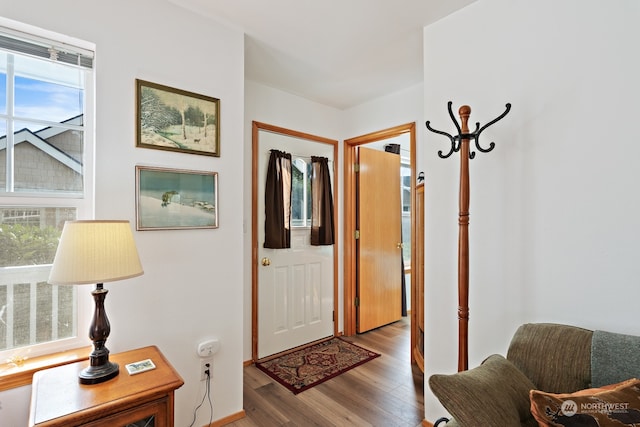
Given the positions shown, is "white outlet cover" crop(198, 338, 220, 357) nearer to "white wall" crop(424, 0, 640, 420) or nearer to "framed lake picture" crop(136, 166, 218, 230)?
"framed lake picture" crop(136, 166, 218, 230)

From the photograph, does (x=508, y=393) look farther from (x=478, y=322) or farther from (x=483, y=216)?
(x=483, y=216)

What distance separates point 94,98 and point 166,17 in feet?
2.05

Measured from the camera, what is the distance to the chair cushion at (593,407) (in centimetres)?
98

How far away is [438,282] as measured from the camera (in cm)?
200

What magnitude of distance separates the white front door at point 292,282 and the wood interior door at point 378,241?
0.38m

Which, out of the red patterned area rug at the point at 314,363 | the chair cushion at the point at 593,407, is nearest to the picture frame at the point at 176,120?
the red patterned area rug at the point at 314,363

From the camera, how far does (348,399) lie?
7.52 ft

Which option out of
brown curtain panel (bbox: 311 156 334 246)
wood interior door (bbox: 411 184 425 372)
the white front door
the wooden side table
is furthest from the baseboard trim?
brown curtain panel (bbox: 311 156 334 246)

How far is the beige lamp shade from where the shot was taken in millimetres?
1214

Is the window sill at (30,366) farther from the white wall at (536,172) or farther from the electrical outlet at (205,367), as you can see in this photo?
the white wall at (536,172)

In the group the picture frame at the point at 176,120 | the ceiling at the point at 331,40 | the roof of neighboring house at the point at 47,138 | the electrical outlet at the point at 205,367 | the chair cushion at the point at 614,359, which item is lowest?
the electrical outlet at the point at 205,367

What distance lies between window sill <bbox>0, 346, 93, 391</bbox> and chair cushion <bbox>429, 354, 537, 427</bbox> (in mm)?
1591

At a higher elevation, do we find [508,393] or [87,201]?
[87,201]

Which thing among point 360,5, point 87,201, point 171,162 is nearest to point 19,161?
point 87,201
